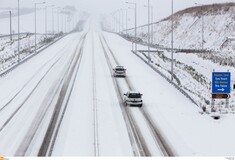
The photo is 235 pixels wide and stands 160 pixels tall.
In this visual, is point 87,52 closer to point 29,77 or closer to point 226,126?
point 29,77

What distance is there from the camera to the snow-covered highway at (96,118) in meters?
30.7

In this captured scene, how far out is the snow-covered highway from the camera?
3067cm

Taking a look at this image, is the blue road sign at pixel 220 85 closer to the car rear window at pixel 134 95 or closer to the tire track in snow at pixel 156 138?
the tire track in snow at pixel 156 138

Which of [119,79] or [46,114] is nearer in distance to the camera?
[46,114]

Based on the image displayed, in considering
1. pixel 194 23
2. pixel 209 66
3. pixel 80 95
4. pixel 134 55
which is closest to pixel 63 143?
pixel 80 95

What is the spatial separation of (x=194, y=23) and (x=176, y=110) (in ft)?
358

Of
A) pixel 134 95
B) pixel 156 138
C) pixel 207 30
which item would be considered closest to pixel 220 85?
pixel 134 95

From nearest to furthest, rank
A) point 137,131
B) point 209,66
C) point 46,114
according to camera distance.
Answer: point 137,131
point 46,114
point 209,66

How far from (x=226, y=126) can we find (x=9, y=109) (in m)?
18.9

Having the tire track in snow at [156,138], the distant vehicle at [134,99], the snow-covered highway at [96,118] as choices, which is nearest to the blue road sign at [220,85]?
the snow-covered highway at [96,118]

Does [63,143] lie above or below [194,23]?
below

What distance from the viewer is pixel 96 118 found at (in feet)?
129

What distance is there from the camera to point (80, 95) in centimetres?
5006

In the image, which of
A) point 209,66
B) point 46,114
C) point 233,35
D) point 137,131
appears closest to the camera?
point 137,131
